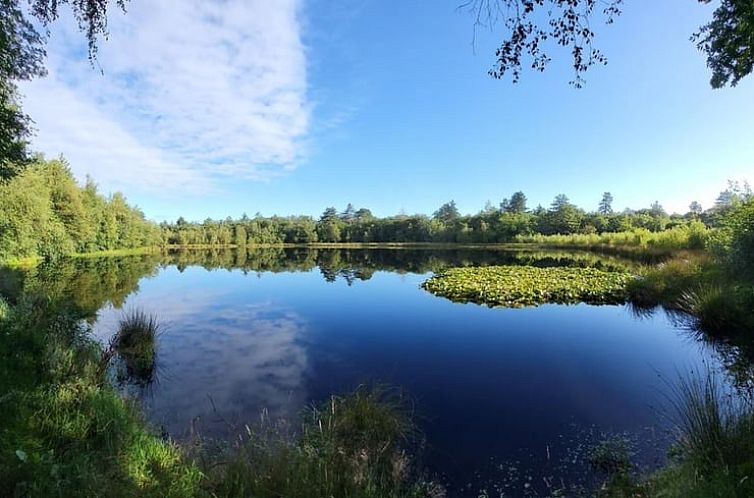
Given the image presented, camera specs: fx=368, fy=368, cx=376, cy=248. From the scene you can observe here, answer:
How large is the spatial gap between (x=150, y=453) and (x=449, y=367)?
6.15 metres

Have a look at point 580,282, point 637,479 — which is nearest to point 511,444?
point 637,479

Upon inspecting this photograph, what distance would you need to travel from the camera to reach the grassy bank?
3.25 metres

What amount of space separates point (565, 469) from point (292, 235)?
104133 millimetres

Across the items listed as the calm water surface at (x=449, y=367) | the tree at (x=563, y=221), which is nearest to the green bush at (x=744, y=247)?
the calm water surface at (x=449, y=367)

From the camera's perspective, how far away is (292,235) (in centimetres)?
10506

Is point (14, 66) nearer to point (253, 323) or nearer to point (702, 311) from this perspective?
point (253, 323)

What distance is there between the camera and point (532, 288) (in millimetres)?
16984

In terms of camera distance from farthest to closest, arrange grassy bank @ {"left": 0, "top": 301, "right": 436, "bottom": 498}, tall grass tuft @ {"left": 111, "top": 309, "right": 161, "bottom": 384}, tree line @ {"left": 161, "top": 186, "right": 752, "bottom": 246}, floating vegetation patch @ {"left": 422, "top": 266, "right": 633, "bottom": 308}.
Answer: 1. tree line @ {"left": 161, "top": 186, "right": 752, "bottom": 246}
2. floating vegetation patch @ {"left": 422, "top": 266, "right": 633, "bottom": 308}
3. tall grass tuft @ {"left": 111, "top": 309, "right": 161, "bottom": 384}
4. grassy bank @ {"left": 0, "top": 301, "right": 436, "bottom": 498}

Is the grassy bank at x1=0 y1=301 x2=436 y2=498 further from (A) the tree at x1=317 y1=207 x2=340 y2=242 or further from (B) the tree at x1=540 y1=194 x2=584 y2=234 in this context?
(A) the tree at x1=317 y1=207 x2=340 y2=242

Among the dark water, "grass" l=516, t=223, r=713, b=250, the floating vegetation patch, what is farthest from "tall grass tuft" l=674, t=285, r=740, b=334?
"grass" l=516, t=223, r=713, b=250

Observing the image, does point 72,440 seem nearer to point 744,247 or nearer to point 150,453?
point 150,453

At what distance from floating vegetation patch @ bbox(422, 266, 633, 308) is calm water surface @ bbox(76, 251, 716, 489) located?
1147 mm

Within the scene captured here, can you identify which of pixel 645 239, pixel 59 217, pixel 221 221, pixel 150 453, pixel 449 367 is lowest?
pixel 449 367

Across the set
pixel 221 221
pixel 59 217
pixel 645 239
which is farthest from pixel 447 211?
pixel 59 217
